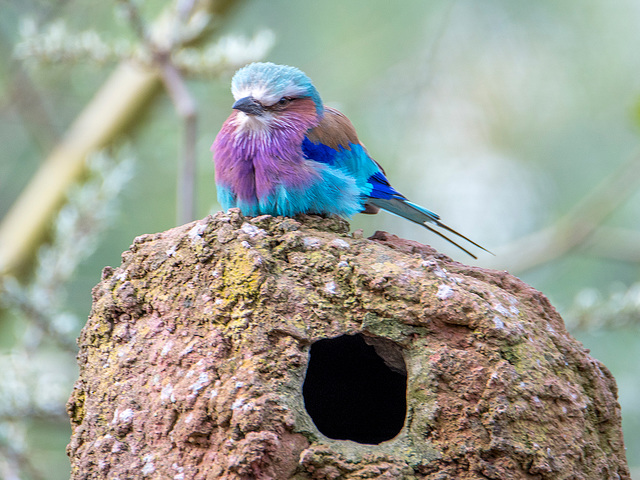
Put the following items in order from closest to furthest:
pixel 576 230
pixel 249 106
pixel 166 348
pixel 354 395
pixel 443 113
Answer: pixel 166 348 → pixel 354 395 → pixel 249 106 → pixel 576 230 → pixel 443 113

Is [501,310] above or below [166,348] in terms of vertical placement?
above

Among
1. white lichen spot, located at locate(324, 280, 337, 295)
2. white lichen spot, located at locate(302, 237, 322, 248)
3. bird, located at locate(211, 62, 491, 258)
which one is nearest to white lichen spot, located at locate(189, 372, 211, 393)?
white lichen spot, located at locate(324, 280, 337, 295)

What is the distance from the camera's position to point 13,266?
7137mm

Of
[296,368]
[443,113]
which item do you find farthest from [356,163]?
[443,113]

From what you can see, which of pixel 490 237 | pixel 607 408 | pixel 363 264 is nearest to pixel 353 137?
pixel 363 264

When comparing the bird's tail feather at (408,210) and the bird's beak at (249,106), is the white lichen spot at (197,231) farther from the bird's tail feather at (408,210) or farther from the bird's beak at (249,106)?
the bird's tail feather at (408,210)

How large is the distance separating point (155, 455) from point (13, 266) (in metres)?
5.14

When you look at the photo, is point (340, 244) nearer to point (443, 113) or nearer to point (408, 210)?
point (408, 210)

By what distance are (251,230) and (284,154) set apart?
0.67m

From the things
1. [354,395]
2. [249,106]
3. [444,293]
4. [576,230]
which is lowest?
[354,395]

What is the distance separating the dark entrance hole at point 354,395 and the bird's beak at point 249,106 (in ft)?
3.56

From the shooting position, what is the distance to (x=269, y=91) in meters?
3.51

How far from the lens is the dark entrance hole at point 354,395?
3.29 m

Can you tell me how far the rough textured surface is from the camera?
2.49 meters
